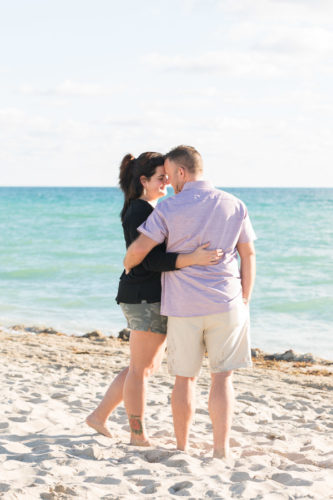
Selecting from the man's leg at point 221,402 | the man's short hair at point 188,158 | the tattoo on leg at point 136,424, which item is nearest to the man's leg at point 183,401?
the man's leg at point 221,402

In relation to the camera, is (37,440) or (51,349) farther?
(51,349)

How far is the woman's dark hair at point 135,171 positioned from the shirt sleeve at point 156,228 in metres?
0.35

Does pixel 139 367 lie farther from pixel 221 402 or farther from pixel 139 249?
pixel 139 249

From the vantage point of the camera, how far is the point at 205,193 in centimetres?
343

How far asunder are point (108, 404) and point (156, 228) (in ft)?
4.39

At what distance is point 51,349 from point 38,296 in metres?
5.78

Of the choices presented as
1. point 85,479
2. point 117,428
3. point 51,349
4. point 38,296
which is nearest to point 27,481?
point 85,479

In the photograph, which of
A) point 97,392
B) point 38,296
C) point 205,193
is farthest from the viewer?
point 38,296

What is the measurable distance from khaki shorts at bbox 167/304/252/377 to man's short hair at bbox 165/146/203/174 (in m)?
0.82

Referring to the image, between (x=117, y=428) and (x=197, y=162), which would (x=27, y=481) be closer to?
(x=117, y=428)

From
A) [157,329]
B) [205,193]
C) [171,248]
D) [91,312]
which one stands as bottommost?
[91,312]

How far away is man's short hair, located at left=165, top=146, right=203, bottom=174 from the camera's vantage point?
3.50m

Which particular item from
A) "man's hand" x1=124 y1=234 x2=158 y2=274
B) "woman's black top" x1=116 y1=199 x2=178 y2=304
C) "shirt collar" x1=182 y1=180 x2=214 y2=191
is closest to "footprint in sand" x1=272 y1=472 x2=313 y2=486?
"woman's black top" x1=116 y1=199 x2=178 y2=304

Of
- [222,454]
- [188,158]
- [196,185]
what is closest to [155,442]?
[222,454]
